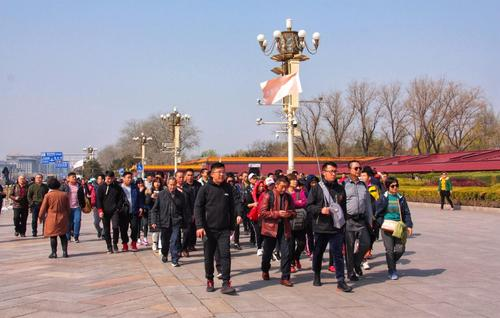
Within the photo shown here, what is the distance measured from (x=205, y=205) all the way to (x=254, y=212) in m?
1.56

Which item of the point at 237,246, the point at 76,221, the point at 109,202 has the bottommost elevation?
the point at 237,246

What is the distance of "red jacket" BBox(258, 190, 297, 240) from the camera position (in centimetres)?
755

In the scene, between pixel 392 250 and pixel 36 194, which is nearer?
pixel 392 250

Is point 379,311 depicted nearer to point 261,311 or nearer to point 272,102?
point 261,311

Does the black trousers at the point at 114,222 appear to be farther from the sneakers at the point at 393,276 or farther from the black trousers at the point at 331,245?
the sneakers at the point at 393,276

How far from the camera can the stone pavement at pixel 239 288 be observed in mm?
5906

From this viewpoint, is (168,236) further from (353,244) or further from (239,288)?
(353,244)

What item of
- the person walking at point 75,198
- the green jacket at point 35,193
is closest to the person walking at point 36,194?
the green jacket at point 35,193

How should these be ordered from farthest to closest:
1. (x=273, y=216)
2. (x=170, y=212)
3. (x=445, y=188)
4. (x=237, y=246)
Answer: (x=445, y=188) → (x=237, y=246) → (x=170, y=212) → (x=273, y=216)

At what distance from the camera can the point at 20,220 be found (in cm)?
1502

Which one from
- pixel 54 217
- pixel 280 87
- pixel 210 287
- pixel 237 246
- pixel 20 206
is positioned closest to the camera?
pixel 210 287

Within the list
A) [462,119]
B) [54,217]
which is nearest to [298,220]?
[54,217]

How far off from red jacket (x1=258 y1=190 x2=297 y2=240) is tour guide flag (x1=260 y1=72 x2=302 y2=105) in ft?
27.4

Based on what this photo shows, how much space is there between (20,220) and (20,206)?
1.46 feet
